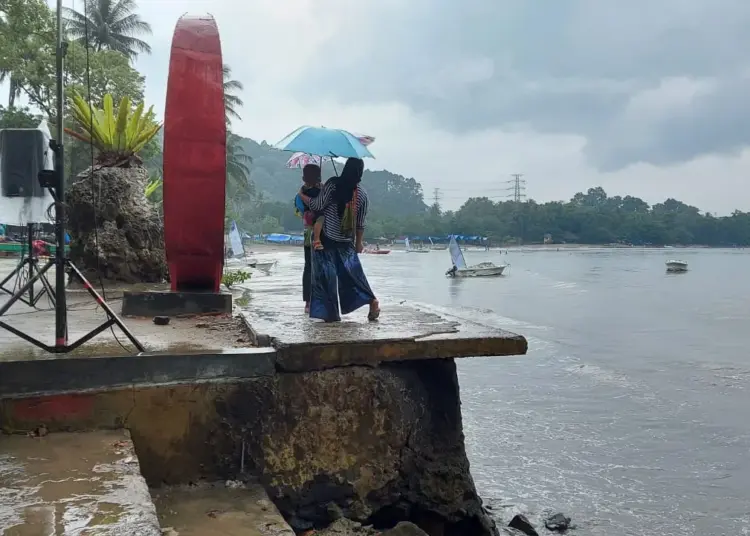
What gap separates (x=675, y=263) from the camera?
218 ft

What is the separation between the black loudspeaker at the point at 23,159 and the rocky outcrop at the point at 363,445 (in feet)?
13.0

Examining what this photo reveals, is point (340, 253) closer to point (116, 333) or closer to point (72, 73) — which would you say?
point (116, 333)

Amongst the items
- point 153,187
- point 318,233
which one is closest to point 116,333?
point 318,233

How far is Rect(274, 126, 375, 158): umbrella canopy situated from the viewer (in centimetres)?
→ 565

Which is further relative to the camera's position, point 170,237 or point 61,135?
point 170,237

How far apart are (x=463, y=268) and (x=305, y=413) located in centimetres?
4812

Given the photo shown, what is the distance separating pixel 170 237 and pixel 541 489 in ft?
20.3

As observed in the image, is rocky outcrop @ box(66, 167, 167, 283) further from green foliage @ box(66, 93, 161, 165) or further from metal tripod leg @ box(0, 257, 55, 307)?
metal tripod leg @ box(0, 257, 55, 307)

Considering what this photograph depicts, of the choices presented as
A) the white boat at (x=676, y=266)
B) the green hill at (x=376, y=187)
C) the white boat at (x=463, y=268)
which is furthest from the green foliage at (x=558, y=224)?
the white boat at (x=463, y=268)

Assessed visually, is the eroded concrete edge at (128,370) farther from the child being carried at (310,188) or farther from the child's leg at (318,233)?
the child being carried at (310,188)

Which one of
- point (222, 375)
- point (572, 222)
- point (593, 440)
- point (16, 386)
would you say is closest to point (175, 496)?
point (222, 375)

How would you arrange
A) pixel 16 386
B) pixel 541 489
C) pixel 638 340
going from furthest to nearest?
pixel 638 340 < pixel 541 489 < pixel 16 386

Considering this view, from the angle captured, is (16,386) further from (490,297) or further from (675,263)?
(675,263)

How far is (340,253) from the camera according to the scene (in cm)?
582
